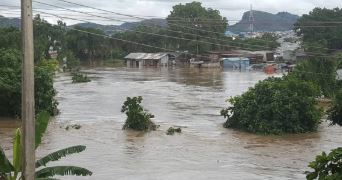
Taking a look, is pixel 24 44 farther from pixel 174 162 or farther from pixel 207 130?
pixel 207 130

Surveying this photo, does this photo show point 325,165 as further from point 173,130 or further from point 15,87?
point 15,87

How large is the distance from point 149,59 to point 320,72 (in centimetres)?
4929

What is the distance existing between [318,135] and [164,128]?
686 cm

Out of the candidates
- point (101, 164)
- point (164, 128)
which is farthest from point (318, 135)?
point (101, 164)

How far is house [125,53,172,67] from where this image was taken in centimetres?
8250

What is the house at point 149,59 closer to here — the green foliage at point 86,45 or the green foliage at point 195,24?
the green foliage at point 195,24

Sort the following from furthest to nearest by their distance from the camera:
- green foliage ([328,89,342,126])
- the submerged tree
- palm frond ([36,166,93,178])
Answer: green foliage ([328,89,342,126]) < palm frond ([36,166,93,178]) < the submerged tree

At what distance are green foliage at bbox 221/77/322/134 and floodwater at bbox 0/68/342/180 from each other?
638mm

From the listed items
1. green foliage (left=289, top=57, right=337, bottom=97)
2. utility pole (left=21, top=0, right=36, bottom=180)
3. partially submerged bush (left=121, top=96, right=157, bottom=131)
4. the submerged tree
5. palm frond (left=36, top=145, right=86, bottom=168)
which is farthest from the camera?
green foliage (left=289, top=57, right=337, bottom=97)

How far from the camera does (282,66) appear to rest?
6750 centimetres

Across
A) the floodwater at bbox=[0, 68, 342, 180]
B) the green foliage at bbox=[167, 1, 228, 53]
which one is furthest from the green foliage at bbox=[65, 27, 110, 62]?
the floodwater at bbox=[0, 68, 342, 180]

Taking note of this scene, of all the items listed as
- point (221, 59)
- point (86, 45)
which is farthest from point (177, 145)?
point (86, 45)

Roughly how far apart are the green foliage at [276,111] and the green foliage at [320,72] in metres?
10.1

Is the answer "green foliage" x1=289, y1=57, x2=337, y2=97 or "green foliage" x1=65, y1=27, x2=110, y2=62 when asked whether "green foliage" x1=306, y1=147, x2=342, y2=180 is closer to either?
Result: "green foliage" x1=289, y1=57, x2=337, y2=97
